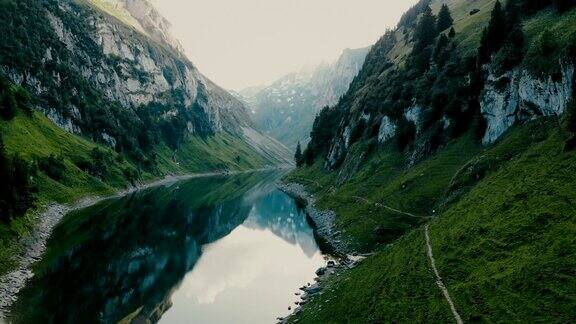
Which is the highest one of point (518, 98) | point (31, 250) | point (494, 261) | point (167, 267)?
point (31, 250)

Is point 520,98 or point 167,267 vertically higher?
point 167,267

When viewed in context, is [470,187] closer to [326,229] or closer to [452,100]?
[452,100]

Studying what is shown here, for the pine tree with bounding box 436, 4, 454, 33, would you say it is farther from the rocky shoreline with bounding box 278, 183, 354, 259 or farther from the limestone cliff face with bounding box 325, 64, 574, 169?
the rocky shoreline with bounding box 278, 183, 354, 259

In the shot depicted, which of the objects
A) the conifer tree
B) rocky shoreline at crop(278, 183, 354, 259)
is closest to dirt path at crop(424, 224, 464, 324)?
rocky shoreline at crop(278, 183, 354, 259)

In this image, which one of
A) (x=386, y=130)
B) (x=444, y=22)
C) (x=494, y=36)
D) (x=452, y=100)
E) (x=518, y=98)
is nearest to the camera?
(x=518, y=98)

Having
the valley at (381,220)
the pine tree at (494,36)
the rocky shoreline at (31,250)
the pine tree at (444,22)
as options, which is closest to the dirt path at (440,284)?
the valley at (381,220)

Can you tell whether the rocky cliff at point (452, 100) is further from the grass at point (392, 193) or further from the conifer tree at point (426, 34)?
the grass at point (392, 193)

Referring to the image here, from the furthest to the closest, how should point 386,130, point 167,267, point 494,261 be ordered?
point 386,130 < point 167,267 < point 494,261

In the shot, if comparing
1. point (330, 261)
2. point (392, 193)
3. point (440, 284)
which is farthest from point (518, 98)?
point (440, 284)

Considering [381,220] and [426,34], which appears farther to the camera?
[426,34]
